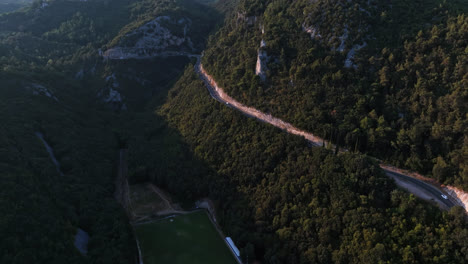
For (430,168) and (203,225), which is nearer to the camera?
(430,168)

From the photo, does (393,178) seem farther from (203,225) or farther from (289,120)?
(203,225)

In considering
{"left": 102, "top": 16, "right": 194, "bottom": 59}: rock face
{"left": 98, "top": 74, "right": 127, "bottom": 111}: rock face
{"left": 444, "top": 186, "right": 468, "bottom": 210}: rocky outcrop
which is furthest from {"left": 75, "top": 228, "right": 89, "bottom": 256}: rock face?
{"left": 102, "top": 16, "right": 194, "bottom": 59}: rock face

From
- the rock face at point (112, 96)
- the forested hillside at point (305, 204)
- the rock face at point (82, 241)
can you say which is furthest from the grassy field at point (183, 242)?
the rock face at point (112, 96)

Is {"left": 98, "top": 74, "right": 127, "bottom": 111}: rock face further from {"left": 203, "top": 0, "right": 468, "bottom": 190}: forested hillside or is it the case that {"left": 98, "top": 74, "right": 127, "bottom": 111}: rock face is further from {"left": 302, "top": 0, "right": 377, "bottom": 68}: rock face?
{"left": 302, "top": 0, "right": 377, "bottom": 68}: rock face

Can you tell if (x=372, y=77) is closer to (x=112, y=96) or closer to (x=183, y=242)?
(x=183, y=242)

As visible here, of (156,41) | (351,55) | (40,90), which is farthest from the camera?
(156,41)

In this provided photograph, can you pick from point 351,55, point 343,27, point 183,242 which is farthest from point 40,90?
point 351,55

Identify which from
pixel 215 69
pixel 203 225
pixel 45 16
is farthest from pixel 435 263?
pixel 45 16
